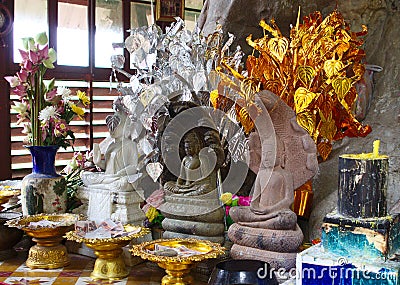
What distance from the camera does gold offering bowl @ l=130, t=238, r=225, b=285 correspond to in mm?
2883

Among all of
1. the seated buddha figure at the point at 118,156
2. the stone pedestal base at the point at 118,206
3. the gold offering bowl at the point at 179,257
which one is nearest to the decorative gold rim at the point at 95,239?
the gold offering bowl at the point at 179,257

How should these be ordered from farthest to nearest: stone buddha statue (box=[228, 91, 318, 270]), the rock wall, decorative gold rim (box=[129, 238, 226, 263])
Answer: the rock wall < stone buddha statue (box=[228, 91, 318, 270]) < decorative gold rim (box=[129, 238, 226, 263])

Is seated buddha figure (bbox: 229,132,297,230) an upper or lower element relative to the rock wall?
lower

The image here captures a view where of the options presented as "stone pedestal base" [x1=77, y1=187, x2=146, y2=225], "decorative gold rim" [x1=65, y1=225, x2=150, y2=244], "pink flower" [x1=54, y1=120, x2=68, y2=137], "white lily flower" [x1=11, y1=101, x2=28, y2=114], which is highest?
"white lily flower" [x1=11, y1=101, x2=28, y2=114]

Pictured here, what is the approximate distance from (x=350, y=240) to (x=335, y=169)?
10.2 ft

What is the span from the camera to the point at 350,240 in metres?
1.76

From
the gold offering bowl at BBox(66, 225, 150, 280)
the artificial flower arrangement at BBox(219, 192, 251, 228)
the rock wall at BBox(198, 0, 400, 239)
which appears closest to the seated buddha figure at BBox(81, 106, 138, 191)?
the gold offering bowl at BBox(66, 225, 150, 280)

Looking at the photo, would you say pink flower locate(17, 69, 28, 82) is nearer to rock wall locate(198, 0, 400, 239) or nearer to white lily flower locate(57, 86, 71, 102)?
white lily flower locate(57, 86, 71, 102)

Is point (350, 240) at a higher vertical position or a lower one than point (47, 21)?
lower

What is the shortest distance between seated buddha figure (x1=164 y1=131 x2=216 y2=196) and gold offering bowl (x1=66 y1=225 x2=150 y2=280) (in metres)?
0.37

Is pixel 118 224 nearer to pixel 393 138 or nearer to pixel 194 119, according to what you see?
pixel 194 119

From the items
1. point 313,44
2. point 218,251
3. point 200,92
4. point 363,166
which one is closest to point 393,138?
point 313,44

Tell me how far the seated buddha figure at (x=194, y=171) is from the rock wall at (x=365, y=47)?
47.3 inches

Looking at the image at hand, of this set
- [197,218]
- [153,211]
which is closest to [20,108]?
[153,211]
